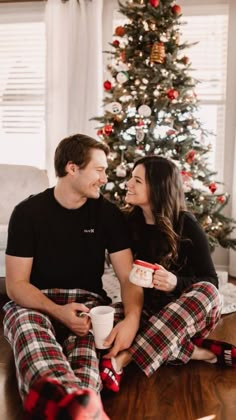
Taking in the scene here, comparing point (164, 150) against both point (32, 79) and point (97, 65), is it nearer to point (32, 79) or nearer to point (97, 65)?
point (97, 65)

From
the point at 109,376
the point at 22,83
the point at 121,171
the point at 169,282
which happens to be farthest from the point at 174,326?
the point at 22,83

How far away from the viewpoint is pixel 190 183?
10.7 feet

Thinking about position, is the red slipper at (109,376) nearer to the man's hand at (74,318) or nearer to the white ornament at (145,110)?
the man's hand at (74,318)


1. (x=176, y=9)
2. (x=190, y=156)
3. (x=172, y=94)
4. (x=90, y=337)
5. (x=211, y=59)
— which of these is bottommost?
(x=90, y=337)

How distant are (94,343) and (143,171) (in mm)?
844

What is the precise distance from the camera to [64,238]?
6.78 ft

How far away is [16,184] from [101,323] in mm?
2070

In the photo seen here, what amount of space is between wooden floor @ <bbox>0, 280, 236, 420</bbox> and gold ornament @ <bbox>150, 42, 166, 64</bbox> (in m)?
2.12

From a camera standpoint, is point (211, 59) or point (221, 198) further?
point (211, 59)

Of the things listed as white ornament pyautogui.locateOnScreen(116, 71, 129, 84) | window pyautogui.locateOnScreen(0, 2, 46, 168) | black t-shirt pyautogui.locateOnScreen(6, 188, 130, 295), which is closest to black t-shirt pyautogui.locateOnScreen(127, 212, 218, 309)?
black t-shirt pyautogui.locateOnScreen(6, 188, 130, 295)

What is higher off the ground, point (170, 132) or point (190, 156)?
point (170, 132)

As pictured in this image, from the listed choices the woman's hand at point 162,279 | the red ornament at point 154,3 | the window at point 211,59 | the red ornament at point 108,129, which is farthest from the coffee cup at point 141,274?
the window at point 211,59

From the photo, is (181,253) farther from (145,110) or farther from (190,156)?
(145,110)

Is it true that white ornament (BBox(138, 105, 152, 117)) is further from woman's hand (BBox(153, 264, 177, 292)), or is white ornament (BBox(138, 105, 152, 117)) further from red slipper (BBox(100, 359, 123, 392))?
red slipper (BBox(100, 359, 123, 392))
